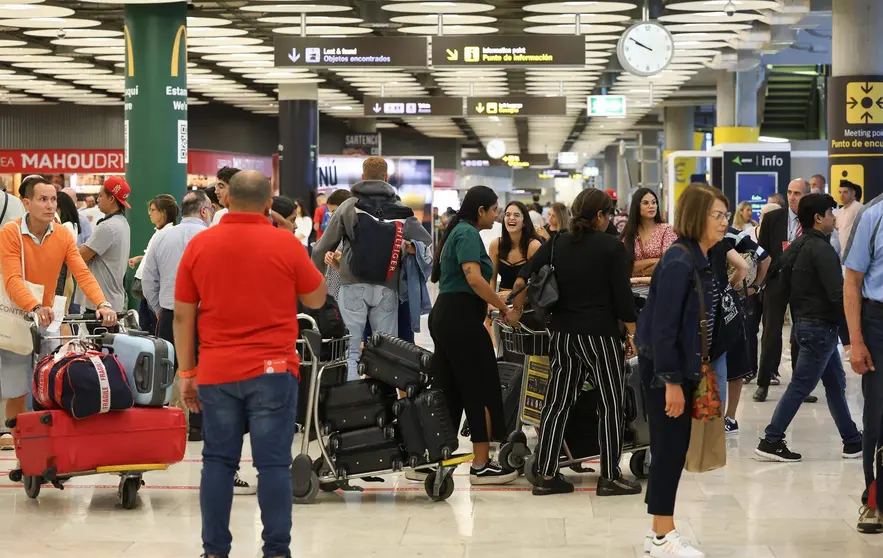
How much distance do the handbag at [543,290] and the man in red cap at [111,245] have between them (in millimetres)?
3202

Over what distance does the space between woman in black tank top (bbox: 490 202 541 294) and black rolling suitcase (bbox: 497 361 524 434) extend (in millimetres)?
970

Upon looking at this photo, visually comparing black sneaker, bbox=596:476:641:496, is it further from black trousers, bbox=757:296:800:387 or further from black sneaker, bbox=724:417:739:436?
black trousers, bbox=757:296:800:387

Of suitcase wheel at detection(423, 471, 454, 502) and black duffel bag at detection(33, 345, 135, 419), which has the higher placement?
black duffel bag at detection(33, 345, 135, 419)

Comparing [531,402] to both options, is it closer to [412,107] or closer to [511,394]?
[511,394]

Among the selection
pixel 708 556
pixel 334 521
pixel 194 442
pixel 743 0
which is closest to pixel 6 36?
pixel 743 0

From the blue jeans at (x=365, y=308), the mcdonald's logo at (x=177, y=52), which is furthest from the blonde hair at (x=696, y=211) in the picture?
the mcdonald's logo at (x=177, y=52)

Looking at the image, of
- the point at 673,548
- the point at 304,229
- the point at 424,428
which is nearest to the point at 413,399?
the point at 424,428

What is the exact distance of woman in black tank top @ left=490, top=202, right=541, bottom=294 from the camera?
8.27 m

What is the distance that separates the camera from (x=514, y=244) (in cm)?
834

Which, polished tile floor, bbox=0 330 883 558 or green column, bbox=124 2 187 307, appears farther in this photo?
green column, bbox=124 2 187 307

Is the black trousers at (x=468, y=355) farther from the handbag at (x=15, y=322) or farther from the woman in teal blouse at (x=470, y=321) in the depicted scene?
the handbag at (x=15, y=322)

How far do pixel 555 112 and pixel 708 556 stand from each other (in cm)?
1466

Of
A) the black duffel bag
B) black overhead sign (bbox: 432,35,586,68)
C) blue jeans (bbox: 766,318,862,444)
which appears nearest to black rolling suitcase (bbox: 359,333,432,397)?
the black duffel bag

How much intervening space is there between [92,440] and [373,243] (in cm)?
194
